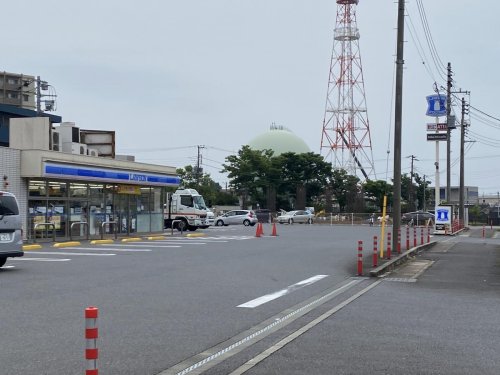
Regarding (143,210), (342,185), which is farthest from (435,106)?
(342,185)

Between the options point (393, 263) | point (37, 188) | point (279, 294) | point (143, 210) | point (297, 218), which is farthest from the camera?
point (297, 218)

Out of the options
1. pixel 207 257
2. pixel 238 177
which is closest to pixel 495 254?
pixel 207 257

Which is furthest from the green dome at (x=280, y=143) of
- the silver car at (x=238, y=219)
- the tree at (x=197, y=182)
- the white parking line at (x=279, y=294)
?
the white parking line at (x=279, y=294)

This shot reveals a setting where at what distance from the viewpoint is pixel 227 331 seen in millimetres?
8914

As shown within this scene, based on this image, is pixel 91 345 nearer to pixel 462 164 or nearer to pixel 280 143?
pixel 462 164

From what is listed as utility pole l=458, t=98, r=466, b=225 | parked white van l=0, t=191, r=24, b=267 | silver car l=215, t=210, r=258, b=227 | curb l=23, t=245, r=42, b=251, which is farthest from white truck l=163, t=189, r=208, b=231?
utility pole l=458, t=98, r=466, b=225

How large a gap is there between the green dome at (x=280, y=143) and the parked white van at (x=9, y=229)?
261ft

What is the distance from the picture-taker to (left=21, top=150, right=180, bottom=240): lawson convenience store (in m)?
27.7

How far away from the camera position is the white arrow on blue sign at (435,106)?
149ft

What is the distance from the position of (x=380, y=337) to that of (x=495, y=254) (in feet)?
59.3

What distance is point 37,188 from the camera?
28.2 m

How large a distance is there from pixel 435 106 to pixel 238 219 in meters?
21.0

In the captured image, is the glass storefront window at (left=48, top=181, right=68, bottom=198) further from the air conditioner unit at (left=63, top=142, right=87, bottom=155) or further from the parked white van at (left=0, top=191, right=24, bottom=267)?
the parked white van at (left=0, top=191, right=24, bottom=267)

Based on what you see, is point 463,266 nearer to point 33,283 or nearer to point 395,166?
point 395,166
